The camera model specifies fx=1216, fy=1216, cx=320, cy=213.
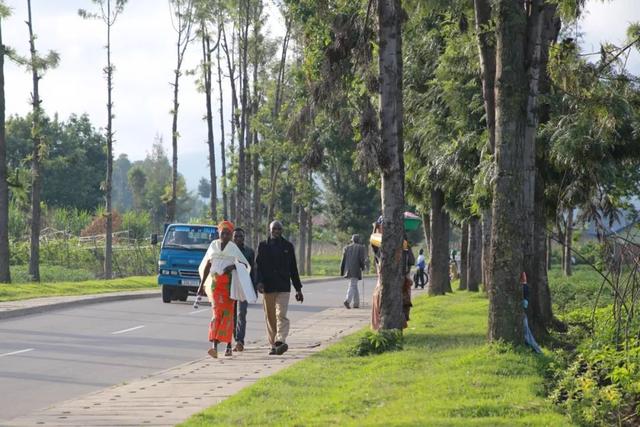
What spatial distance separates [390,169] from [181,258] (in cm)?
1491

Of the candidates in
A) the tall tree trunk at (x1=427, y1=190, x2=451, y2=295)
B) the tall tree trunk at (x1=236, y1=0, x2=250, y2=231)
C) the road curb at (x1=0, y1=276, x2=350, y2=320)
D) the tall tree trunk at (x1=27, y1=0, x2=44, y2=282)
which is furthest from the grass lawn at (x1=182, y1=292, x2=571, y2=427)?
the tall tree trunk at (x1=236, y1=0, x2=250, y2=231)

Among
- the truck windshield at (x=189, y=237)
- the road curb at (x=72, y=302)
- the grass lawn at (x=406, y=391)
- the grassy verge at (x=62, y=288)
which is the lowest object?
the grass lawn at (x=406, y=391)

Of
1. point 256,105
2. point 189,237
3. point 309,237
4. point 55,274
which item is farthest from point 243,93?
point 189,237

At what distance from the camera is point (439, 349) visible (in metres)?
17.8

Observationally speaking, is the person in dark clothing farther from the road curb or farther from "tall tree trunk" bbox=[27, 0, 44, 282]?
"tall tree trunk" bbox=[27, 0, 44, 282]

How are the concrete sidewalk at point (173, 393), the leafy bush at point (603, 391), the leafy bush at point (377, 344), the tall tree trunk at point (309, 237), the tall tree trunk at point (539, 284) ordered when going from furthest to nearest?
the tall tree trunk at point (309, 237) → the tall tree trunk at point (539, 284) → the leafy bush at point (377, 344) → the concrete sidewalk at point (173, 393) → the leafy bush at point (603, 391)

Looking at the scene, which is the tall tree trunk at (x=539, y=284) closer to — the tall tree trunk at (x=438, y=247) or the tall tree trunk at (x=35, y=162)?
the tall tree trunk at (x=438, y=247)

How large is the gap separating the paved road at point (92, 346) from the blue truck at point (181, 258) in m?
1.14

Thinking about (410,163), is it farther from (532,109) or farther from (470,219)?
(532,109)

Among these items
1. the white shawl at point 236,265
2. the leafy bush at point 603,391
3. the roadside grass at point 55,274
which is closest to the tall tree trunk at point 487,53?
the white shawl at point 236,265

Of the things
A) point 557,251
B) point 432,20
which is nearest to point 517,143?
point 432,20

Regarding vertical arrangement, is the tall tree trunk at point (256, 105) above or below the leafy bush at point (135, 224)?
above

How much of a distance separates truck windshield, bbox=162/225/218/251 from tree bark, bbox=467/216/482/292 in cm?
875

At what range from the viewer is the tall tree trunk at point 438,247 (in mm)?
37094
